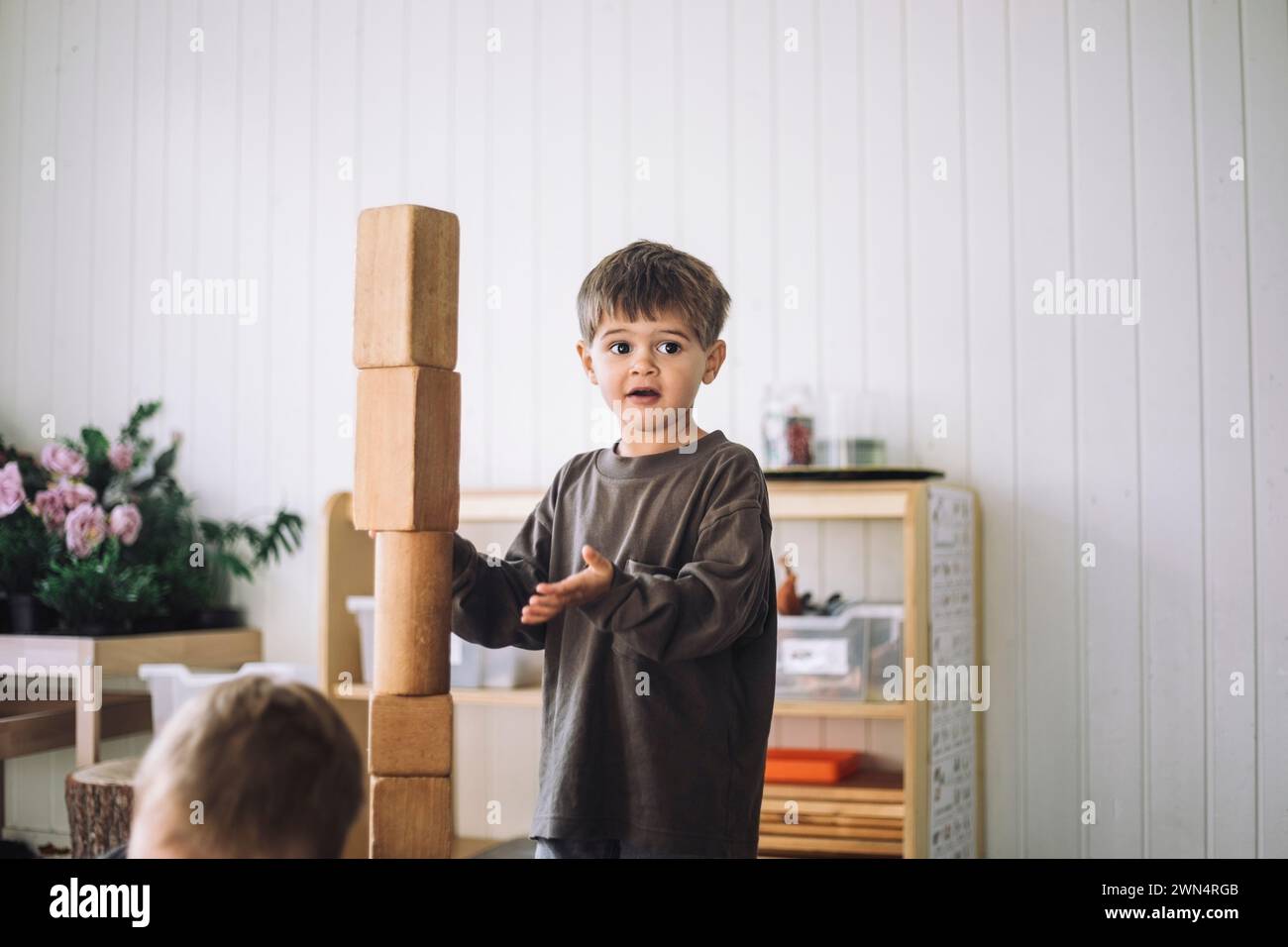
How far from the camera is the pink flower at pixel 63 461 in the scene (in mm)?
2645

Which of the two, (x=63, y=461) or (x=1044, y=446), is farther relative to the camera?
(x=63, y=461)

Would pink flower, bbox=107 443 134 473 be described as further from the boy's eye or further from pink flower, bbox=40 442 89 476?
the boy's eye

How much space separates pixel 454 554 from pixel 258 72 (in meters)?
2.18

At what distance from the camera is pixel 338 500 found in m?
2.53

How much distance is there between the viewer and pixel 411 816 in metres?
1.04

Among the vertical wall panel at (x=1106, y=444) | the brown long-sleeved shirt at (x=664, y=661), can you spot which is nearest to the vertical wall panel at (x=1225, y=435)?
the vertical wall panel at (x=1106, y=444)

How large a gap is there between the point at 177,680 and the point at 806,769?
1276mm

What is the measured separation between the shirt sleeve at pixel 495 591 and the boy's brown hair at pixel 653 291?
0.20 meters

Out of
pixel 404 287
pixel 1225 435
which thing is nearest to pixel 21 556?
pixel 404 287

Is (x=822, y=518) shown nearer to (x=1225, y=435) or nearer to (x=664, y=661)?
(x=1225, y=435)

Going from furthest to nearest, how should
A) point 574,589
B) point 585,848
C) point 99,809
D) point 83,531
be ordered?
1. point 83,531
2. point 99,809
3. point 585,848
4. point 574,589

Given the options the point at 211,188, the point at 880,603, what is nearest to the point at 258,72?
the point at 211,188

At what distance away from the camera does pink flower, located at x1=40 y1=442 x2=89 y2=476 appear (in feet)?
8.68

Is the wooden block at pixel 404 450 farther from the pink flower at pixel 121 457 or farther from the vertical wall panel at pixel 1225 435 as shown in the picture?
the pink flower at pixel 121 457
